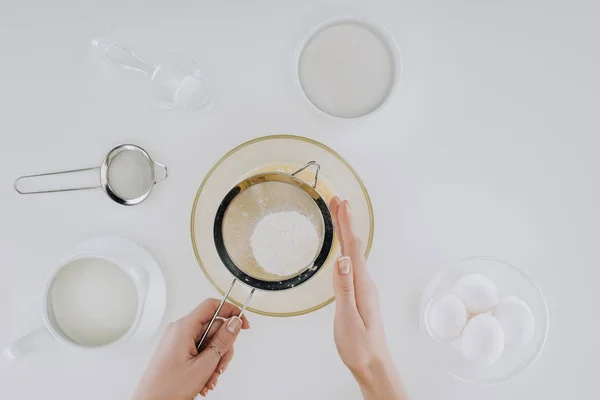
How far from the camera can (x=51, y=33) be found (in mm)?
919

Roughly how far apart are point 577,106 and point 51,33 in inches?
39.2

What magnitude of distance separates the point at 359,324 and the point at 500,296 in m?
0.28

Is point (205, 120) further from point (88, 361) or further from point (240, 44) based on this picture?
point (88, 361)

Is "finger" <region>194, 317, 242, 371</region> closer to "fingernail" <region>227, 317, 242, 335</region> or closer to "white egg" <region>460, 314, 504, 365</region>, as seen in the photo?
"fingernail" <region>227, 317, 242, 335</region>

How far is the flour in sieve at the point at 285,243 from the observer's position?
2.68ft

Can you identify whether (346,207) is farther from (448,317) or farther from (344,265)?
(448,317)

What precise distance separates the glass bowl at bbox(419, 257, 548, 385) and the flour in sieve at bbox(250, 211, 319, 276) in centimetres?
25

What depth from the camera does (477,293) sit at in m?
0.86

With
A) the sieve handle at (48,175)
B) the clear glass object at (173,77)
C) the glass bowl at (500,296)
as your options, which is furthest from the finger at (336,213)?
the sieve handle at (48,175)

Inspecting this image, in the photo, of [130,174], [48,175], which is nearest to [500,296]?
[130,174]

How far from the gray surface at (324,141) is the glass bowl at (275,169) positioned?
5 centimetres

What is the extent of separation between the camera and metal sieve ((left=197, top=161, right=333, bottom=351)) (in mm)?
809

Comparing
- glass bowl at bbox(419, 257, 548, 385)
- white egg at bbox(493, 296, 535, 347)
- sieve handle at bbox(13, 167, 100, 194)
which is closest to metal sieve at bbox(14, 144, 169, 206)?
sieve handle at bbox(13, 167, 100, 194)

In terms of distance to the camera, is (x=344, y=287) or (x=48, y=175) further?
(x=48, y=175)
